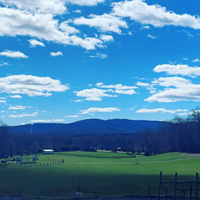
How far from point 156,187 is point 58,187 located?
12.0 meters

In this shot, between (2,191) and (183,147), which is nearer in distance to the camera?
(2,191)

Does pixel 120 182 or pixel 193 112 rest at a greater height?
pixel 193 112

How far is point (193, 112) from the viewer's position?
142m

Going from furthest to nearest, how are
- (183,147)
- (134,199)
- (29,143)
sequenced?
(29,143), (183,147), (134,199)

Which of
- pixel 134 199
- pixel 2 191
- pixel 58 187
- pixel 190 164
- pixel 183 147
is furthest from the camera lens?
pixel 183 147

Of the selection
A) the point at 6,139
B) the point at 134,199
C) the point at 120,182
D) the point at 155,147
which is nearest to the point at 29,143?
the point at 6,139

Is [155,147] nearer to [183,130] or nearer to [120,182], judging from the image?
[183,130]

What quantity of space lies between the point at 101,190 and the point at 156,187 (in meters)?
6.91

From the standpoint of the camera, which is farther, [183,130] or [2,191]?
[183,130]

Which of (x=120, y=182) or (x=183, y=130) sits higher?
(x=183, y=130)

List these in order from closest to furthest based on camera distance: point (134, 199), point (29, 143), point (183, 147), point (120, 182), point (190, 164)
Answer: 1. point (134, 199)
2. point (120, 182)
3. point (190, 164)
4. point (183, 147)
5. point (29, 143)

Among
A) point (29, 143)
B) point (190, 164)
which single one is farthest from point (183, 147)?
point (29, 143)

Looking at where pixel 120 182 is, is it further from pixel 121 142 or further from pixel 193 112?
pixel 121 142

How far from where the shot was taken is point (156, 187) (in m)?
40.9
